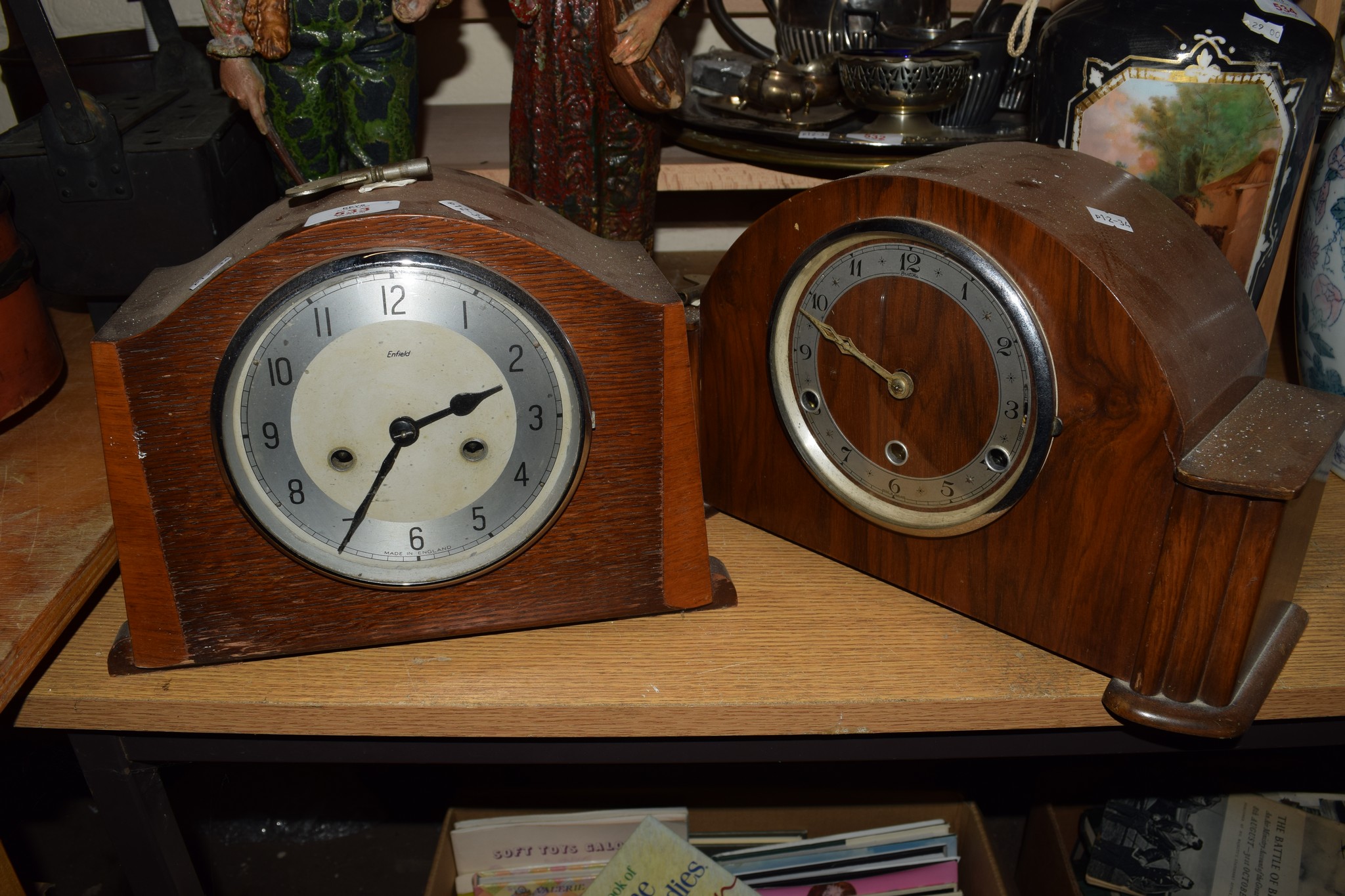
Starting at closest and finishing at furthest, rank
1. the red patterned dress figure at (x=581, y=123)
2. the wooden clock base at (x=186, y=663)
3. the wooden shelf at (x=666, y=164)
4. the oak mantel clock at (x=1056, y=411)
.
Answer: the oak mantel clock at (x=1056, y=411) → the wooden clock base at (x=186, y=663) → the red patterned dress figure at (x=581, y=123) → the wooden shelf at (x=666, y=164)

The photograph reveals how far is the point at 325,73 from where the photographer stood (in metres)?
0.91

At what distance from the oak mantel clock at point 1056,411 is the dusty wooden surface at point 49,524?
59 centimetres

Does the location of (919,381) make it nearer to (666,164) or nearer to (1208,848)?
(666,164)

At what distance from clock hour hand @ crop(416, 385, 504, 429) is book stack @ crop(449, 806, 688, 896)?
2.11 feet

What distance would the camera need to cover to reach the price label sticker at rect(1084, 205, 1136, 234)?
70cm

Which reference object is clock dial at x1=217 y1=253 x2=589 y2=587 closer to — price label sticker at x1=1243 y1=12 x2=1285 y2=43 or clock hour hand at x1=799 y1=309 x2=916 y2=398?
clock hour hand at x1=799 y1=309 x2=916 y2=398

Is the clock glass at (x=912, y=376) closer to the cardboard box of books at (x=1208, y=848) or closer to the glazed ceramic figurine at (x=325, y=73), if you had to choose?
the glazed ceramic figurine at (x=325, y=73)

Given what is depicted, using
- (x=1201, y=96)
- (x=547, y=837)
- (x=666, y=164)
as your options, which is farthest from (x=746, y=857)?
(x=1201, y=96)

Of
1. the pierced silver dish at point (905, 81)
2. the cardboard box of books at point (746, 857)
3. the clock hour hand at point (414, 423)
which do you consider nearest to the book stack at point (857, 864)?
the cardboard box of books at point (746, 857)

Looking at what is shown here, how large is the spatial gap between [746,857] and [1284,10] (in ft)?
3.34

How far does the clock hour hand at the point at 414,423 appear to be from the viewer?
70 cm

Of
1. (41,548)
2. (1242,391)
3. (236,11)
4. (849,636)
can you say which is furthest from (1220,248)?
(41,548)

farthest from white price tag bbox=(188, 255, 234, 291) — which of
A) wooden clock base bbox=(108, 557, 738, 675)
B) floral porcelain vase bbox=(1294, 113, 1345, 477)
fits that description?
floral porcelain vase bbox=(1294, 113, 1345, 477)

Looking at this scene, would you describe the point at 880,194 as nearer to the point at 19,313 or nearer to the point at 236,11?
the point at 236,11
